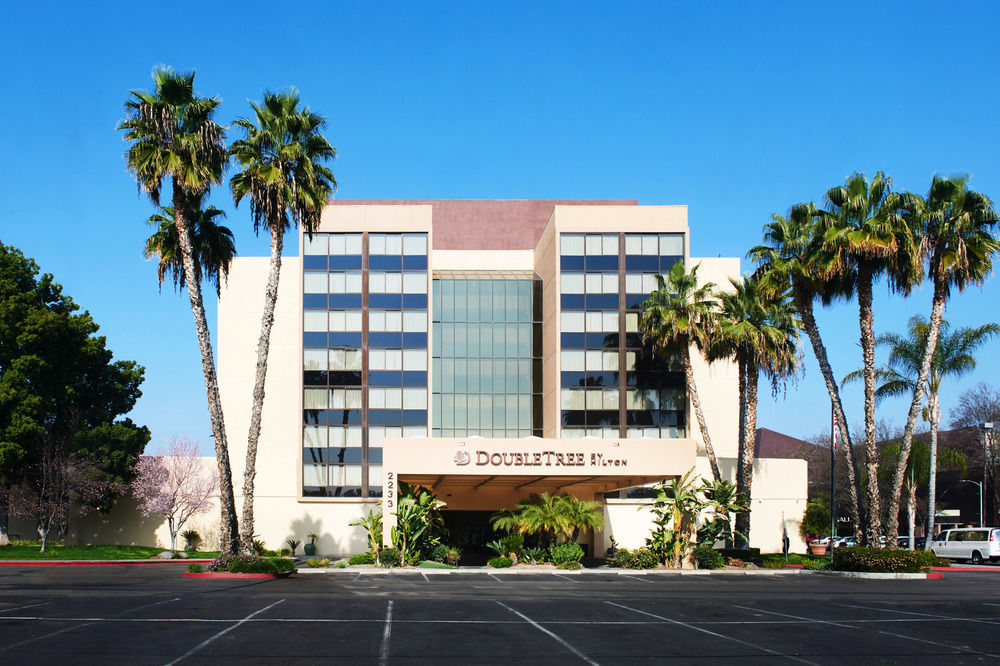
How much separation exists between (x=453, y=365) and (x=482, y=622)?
120ft

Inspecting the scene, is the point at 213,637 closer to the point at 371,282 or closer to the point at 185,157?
the point at 185,157

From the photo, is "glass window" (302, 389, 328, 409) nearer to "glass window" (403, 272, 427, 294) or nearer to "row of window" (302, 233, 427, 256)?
"glass window" (403, 272, 427, 294)

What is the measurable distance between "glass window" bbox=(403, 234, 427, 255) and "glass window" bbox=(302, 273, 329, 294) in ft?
16.3

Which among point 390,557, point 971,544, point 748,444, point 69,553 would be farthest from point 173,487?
point 971,544

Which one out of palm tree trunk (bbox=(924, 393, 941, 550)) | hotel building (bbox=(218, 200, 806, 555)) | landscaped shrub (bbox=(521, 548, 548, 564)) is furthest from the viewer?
hotel building (bbox=(218, 200, 806, 555))

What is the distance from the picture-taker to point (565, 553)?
3825 cm

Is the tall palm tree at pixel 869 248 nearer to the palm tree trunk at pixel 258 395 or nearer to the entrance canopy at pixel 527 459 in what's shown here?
the entrance canopy at pixel 527 459

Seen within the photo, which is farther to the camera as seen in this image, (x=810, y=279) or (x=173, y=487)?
(x=173, y=487)

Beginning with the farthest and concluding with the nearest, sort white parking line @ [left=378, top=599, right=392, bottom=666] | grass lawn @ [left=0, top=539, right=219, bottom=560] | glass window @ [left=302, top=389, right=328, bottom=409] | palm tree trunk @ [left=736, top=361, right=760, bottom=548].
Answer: glass window @ [left=302, top=389, right=328, bottom=409] → palm tree trunk @ [left=736, top=361, right=760, bottom=548] → grass lawn @ [left=0, top=539, right=219, bottom=560] → white parking line @ [left=378, top=599, right=392, bottom=666]

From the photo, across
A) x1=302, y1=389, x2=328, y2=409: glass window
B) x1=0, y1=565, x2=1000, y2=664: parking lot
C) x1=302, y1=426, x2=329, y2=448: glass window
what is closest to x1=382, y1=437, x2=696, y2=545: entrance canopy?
x1=0, y1=565, x2=1000, y2=664: parking lot

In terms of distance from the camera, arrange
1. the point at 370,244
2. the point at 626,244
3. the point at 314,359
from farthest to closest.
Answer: the point at 370,244 < the point at 314,359 < the point at 626,244

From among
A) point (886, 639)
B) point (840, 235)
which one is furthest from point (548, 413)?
point (886, 639)

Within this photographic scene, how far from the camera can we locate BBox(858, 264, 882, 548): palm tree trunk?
116 ft

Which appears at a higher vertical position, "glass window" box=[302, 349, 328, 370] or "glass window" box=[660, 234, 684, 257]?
"glass window" box=[660, 234, 684, 257]
